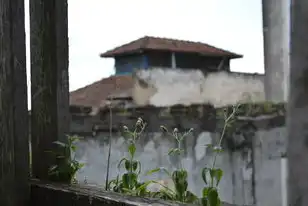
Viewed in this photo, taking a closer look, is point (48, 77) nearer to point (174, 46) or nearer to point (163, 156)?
point (163, 156)

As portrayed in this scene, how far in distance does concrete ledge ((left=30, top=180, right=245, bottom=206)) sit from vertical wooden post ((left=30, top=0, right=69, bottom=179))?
0.17 ft

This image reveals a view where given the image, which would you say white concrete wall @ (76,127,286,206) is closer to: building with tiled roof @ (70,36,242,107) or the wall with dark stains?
the wall with dark stains

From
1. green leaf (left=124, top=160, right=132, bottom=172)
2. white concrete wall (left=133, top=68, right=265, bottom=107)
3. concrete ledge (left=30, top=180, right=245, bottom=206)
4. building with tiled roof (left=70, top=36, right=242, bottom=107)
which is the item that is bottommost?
concrete ledge (left=30, top=180, right=245, bottom=206)

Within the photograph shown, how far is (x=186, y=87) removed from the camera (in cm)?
371

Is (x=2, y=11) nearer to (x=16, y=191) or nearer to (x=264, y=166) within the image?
(x=16, y=191)

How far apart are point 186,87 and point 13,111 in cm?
283

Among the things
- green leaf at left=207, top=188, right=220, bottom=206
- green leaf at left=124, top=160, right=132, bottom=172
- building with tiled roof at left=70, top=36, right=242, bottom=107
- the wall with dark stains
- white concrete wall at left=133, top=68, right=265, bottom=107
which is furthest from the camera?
white concrete wall at left=133, top=68, right=265, bottom=107

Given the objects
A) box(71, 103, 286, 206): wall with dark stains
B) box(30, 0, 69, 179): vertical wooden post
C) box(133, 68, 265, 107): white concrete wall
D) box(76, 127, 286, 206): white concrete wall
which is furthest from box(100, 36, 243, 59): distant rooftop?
box(30, 0, 69, 179): vertical wooden post

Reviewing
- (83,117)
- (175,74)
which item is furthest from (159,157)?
(175,74)

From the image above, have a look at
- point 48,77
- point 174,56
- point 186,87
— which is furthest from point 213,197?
point 186,87

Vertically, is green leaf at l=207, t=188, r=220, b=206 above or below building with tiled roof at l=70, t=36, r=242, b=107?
below

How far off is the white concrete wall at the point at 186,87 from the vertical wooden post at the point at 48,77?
2.23m

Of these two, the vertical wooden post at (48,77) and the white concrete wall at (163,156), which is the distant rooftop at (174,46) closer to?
the white concrete wall at (163,156)

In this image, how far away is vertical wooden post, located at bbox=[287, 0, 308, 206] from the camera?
0.41 m
